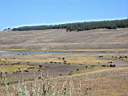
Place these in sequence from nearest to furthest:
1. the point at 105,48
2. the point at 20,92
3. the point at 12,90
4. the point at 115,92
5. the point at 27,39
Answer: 1. the point at 20,92
2. the point at 12,90
3. the point at 115,92
4. the point at 105,48
5. the point at 27,39

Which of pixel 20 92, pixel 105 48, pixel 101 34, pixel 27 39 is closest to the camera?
pixel 20 92

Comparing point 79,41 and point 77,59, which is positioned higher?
point 77,59

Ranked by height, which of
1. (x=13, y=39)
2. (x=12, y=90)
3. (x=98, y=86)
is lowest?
(x=13, y=39)

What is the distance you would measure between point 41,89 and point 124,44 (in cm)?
9150

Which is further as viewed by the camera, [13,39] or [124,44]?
[13,39]

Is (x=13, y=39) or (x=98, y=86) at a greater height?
(x=98, y=86)

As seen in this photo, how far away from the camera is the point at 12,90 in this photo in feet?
20.8

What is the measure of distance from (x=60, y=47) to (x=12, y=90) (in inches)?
3916

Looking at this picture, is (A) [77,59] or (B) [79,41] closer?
(A) [77,59]

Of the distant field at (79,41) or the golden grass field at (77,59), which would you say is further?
the distant field at (79,41)

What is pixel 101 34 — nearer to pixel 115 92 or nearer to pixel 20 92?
pixel 115 92

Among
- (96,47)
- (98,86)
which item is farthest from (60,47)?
(98,86)

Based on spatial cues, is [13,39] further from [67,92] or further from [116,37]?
[67,92]

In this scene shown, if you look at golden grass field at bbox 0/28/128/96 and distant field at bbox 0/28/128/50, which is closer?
golden grass field at bbox 0/28/128/96
